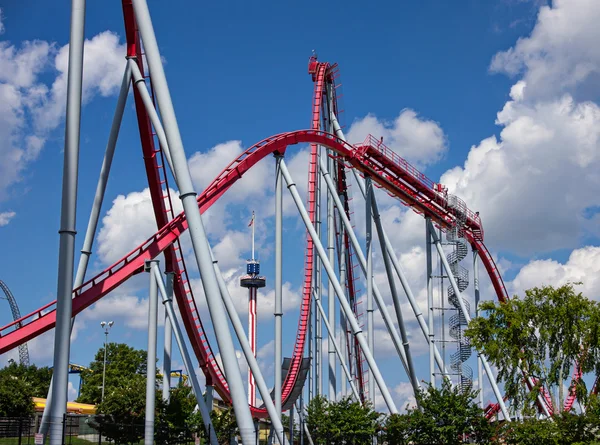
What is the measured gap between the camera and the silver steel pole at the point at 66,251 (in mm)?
14180

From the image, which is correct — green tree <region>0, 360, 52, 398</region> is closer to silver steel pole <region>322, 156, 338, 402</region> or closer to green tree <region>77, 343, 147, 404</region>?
green tree <region>77, 343, 147, 404</region>

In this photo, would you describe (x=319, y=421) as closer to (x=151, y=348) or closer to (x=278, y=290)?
(x=278, y=290)

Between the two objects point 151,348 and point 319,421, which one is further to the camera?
point 319,421

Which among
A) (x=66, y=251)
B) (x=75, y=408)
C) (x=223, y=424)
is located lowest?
(x=223, y=424)

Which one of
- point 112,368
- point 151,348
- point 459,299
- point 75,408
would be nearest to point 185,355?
point 151,348

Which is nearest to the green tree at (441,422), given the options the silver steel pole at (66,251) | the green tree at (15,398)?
the silver steel pole at (66,251)

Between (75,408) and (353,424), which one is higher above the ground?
(75,408)

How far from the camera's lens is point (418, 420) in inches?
993

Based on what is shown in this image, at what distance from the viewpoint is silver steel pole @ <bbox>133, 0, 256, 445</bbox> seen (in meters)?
14.3

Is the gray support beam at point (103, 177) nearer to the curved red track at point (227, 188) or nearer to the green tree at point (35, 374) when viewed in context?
the curved red track at point (227, 188)

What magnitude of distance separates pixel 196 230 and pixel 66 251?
2602 millimetres

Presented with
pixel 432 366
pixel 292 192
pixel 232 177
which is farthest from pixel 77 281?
pixel 432 366

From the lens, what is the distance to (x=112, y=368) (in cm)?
6669

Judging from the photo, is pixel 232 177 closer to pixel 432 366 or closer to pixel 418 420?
pixel 418 420
